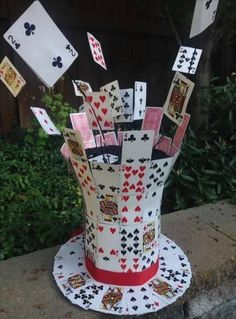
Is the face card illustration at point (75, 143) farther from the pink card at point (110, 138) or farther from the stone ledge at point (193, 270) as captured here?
the stone ledge at point (193, 270)

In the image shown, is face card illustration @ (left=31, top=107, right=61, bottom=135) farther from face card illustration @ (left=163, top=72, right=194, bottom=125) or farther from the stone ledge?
the stone ledge

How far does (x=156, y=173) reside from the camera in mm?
1242

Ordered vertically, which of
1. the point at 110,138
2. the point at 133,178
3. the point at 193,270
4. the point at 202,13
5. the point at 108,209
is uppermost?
the point at 202,13

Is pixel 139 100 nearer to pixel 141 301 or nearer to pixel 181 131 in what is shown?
pixel 181 131

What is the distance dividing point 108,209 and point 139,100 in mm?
503

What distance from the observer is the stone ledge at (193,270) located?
132 cm

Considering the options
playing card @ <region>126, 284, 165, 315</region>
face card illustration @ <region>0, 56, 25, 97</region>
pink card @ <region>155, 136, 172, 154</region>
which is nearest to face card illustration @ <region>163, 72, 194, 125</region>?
pink card @ <region>155, 136, 172, 154</region>

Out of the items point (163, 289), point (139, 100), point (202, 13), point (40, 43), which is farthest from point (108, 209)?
point (202, 13)

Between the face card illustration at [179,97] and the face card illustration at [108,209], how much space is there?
1.24ft

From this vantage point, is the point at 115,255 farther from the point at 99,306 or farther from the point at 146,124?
the point at 146,124

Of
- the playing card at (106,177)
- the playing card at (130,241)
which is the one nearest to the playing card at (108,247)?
the playing card at (130,241)

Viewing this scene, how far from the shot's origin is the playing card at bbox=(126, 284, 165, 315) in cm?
124

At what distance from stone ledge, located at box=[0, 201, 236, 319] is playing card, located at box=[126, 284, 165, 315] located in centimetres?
10

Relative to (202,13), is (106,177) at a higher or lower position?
lower
